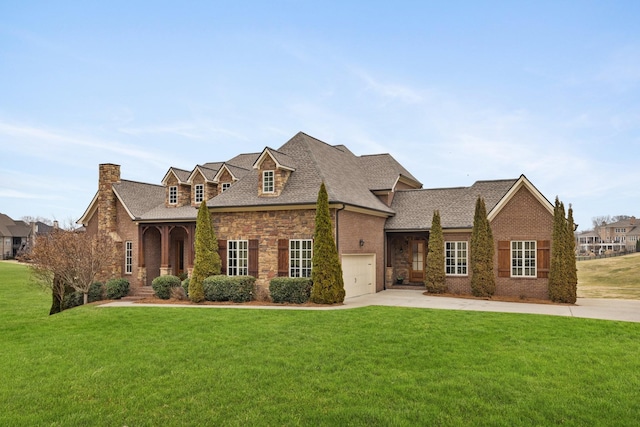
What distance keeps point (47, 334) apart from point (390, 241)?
17.2 m

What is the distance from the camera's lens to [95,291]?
25234 mm

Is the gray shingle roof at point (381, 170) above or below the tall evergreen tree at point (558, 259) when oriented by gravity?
above

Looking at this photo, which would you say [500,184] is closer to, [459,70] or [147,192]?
[459,70]

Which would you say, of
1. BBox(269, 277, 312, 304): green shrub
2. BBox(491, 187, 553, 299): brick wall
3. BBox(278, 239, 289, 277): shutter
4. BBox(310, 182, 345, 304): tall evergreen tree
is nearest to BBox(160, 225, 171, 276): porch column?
BBox(278, 239, 289, 277): shutter

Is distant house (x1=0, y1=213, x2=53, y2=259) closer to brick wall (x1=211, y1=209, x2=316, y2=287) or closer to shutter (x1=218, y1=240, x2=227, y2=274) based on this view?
shutter (x1=218, y1=240, x2=227, y2=274)

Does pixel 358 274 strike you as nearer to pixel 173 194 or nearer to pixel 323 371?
pixel 173 194

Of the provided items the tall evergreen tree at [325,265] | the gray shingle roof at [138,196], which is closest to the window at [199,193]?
the gray shingle roof at [138,196]

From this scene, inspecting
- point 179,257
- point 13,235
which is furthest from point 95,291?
point 13,235

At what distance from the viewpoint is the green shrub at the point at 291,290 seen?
1941 cm

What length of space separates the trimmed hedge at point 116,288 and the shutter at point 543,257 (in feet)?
68.9

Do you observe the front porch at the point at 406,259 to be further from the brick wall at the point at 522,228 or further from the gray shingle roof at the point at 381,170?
the brick wall at the point at 522,228

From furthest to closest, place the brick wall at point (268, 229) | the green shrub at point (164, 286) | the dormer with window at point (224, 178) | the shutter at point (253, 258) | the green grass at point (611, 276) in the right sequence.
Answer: the green grass at point (611, 276), the dormer with window at point (224, 178), the green shrub at point (164, 286), the shutter at point (253, 258), the brick wall at point (268, 229)

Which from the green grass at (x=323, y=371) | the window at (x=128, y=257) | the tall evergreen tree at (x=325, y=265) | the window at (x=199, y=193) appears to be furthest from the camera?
the window at (x=128, y=257)

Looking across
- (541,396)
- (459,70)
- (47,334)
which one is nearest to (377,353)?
(541,396)
